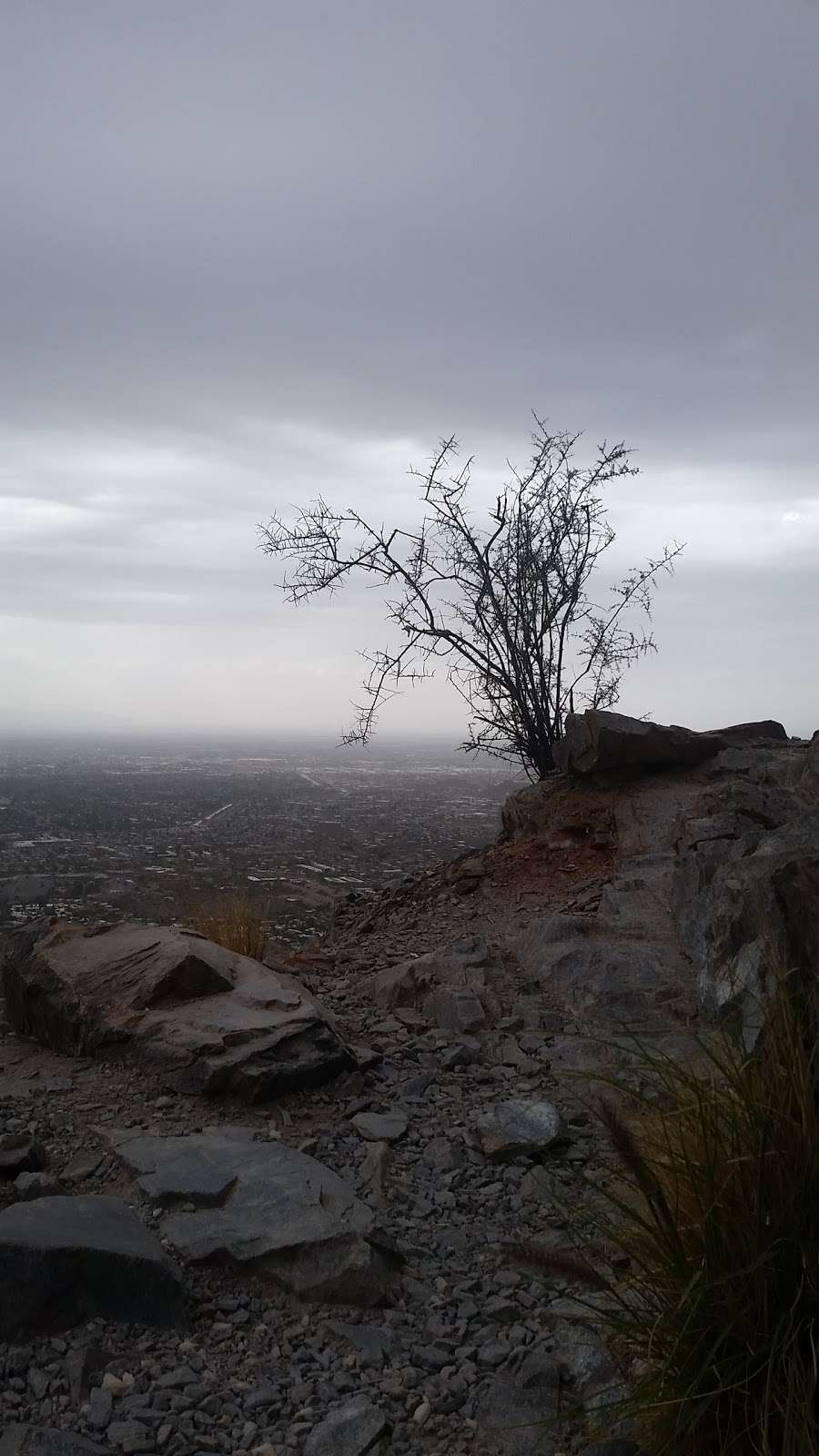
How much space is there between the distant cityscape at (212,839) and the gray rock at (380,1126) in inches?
161

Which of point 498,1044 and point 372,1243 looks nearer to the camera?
point 372,1243

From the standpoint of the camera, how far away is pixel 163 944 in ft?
19.1

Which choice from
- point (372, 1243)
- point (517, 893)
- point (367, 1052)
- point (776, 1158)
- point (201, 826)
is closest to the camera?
point (776, 1158)

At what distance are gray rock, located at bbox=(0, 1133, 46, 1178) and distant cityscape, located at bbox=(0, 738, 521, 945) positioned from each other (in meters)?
4.52

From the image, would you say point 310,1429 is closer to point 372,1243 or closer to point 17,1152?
point 372,1243

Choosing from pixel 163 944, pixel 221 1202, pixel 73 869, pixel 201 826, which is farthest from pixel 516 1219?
pixel 201 826

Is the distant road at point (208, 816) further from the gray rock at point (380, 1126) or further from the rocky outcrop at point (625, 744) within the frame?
the gray rock at point (380, 1126)

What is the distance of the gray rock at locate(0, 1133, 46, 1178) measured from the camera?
3787mm

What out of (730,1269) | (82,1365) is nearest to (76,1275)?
(82,1365)

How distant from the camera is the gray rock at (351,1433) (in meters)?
2.48

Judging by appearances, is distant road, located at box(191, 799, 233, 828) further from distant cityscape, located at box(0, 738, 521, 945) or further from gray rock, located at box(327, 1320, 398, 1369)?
gray rock, located at box(327, 1320, 398, 1369)

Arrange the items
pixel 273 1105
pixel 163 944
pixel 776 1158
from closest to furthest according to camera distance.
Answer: pixel 776 1158
pixel 273 1105
pixel 163 944

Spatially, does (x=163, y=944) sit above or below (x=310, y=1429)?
above

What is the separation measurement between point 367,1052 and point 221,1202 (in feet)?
5.62
